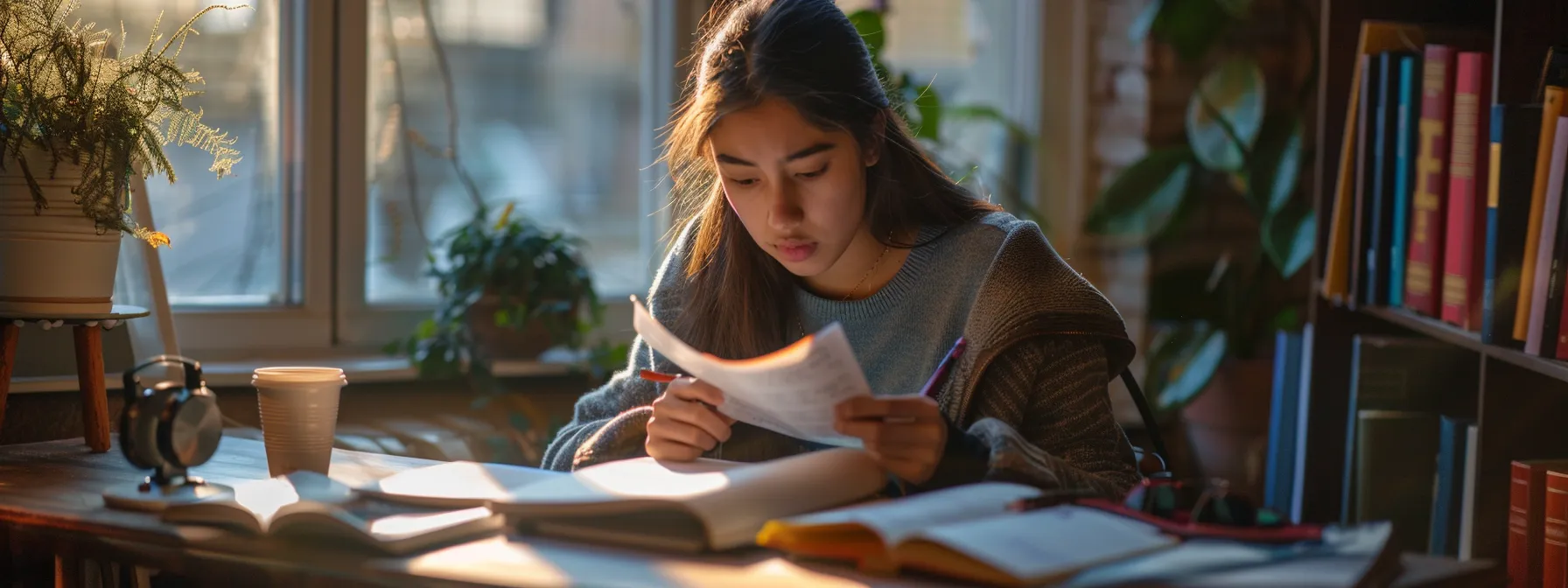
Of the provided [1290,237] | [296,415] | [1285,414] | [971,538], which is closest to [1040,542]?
[971,538]

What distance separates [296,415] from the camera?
1203 mm

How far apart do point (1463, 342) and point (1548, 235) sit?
257 mm

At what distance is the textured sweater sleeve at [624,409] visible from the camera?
1.37 metres

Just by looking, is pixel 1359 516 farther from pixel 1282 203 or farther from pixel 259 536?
pixel 259 536

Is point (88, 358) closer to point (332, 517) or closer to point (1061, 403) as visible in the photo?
point (332, 517)

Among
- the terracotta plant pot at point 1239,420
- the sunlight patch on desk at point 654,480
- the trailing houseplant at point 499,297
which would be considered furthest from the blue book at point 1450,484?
the trailing houseplant at point 499,297

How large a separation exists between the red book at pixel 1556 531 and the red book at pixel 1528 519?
0.07 ft

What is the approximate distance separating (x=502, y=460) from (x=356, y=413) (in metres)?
0.27

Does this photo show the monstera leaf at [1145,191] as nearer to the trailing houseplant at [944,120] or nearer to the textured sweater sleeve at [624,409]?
the trailing houseplant at [944,120]

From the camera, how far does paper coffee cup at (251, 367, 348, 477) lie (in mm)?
1198

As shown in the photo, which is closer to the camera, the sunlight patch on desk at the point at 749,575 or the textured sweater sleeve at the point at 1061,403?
the sunlight patch on desk at the point at 749,575

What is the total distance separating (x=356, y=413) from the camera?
89.7 inches

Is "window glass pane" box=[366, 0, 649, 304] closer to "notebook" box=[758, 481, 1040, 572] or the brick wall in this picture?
the brick wall

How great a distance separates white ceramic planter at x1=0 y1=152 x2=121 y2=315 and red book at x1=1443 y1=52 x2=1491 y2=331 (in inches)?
60.0
